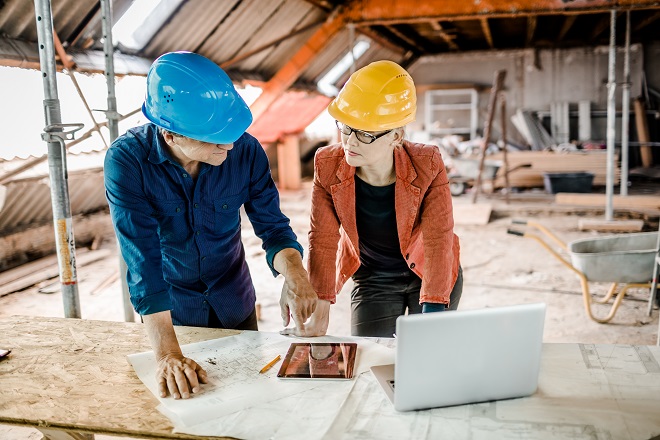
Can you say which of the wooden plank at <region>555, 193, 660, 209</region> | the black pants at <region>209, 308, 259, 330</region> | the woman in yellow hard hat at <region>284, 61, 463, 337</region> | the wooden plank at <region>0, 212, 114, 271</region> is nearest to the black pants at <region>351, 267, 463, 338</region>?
the woman in yellow hard hat at <region>284, 61, 463, 337</region>

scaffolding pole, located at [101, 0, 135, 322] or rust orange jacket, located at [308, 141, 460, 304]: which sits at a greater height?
Result: scaffolding pole, located at [101, 0, 135, 322]

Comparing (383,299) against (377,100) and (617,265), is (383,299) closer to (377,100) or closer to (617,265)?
(377,100)

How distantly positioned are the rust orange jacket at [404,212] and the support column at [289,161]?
27.8ft

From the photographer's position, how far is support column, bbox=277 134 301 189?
10.7 metres

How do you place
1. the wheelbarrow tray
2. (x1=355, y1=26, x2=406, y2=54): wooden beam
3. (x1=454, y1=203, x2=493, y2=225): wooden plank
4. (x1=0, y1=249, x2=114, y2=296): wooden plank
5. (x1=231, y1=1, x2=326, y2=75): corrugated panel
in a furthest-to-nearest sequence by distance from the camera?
(x1=355, y1=26, x2=406, y2=54): wooden beam < (x1=454, y1=203, x2=493, y2=225): wooden plank < (x1=231, y1=1, x2=326, y2=75): corrugated panel < (x1=0, y1=249, x2=114, y2=296): wooden plank < the wheelbarrow tray

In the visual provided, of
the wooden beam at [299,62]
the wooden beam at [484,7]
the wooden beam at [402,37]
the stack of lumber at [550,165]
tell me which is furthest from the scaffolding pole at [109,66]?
the stack of lumber at [550,165]

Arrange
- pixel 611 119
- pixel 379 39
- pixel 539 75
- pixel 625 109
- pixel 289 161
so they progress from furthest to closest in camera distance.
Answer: pixel 539 75 < pixel 289 161 < pixel 379 39 < pixel 625 109 < pixel 611 119

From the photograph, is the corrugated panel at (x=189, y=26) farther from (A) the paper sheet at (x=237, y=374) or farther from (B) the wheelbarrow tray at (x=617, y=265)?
(A) the paper sheet at (x=237, y=374)

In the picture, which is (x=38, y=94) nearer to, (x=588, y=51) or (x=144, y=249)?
(x=144, y=249)

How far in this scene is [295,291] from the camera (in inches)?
77.4

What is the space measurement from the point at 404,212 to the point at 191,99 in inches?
36.4

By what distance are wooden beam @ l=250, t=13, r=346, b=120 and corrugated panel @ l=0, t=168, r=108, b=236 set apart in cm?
224

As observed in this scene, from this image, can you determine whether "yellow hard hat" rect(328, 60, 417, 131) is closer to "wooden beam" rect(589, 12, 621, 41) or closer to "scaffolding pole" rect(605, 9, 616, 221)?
"scaffolding pole" rect(605, 9, 616, 221)

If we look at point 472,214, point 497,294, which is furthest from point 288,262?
point 472,214
